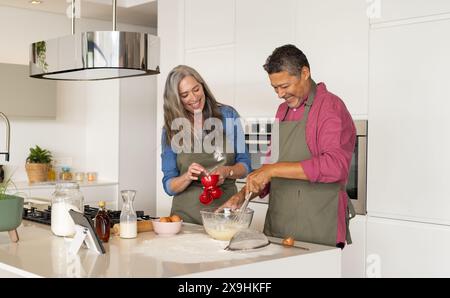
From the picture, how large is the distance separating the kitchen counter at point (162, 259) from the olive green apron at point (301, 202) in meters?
0.42

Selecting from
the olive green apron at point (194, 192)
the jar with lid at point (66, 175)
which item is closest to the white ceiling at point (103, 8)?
the jar with lid at point (66, 175)

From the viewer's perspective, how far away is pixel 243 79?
4.59 m

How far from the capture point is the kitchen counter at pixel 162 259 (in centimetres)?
200

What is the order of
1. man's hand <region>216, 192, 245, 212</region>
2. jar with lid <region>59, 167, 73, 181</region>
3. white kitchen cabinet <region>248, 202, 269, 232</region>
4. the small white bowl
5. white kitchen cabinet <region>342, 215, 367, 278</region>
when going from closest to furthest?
the small white bowl < man's hand <region>216, 192, 245, 212</region> < white kitchen cabinet <region>342, 215, 367, 278</region> < white kitchen cabinet <region>248, 202, 269, 232</region> < jar with lid <region>59, 167, 73, 181</region>

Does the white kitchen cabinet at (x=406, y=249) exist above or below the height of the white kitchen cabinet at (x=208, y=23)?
below

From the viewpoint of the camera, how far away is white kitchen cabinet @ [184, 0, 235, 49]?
475 cm

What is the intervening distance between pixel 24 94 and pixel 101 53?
3166mm

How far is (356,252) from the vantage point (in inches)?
150

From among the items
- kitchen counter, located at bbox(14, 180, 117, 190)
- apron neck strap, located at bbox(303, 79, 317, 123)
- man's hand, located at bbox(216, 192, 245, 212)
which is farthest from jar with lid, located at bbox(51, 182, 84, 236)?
kitchen counter, located at bbox(14, 180, 117, 190)

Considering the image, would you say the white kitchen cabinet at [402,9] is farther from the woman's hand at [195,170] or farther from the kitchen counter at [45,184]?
the kitchen counter at [45,184]

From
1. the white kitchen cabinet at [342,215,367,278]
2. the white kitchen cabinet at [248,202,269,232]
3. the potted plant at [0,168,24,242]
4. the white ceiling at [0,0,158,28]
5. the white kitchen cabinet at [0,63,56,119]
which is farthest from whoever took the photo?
the white ceiling at [0,0,158,28]

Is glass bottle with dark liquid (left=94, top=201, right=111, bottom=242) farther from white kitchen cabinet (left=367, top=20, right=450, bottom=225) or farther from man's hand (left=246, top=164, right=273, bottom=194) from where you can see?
white kitchen cabinet (left=367, top=20, right=450, bottom=225)

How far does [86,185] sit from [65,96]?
102 cm

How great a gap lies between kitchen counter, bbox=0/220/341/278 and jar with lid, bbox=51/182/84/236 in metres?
0.05
